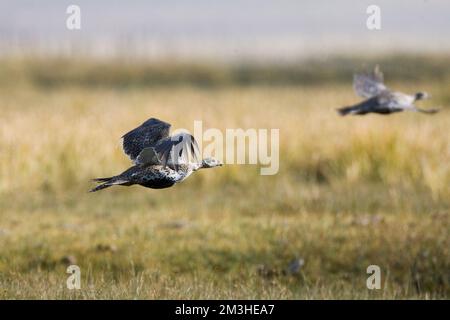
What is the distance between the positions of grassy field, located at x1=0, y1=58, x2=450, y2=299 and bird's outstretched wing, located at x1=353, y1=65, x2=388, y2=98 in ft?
6.40

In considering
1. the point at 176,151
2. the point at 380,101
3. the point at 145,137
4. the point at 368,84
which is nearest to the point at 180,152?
the point at 176,151

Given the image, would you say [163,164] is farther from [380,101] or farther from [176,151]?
[380,101]

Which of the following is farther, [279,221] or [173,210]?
[173,210]

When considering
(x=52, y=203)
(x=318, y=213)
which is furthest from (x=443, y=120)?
(x=52, y=203)

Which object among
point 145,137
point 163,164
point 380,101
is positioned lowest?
point 163,164

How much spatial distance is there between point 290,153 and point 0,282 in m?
7.39

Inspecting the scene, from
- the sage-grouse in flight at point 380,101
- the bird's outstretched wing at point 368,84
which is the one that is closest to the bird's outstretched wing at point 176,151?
the sage-grouse in flight at point 380,101

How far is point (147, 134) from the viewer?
495 centimetres

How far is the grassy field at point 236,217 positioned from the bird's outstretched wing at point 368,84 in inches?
76.8

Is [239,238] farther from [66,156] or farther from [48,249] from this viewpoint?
[66,156]

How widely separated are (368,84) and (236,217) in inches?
171

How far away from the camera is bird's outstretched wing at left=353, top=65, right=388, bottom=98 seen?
5.80 meters

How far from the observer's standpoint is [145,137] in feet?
16.3
